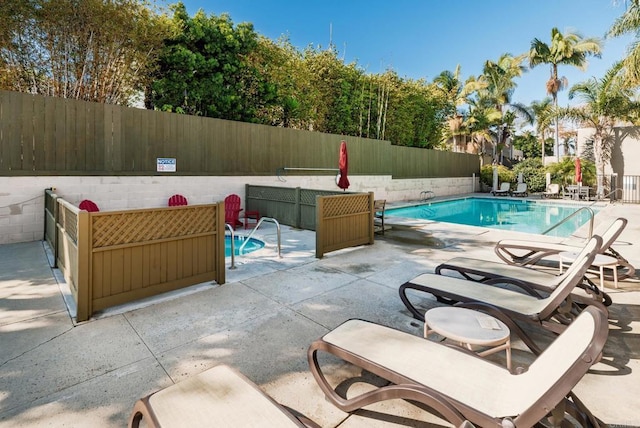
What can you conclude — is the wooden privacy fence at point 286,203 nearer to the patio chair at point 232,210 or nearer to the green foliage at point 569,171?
the patio chair at point 232,210

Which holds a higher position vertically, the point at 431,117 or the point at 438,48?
the point at 438,48

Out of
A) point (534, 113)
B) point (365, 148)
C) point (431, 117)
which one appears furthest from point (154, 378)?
point (534, 113)

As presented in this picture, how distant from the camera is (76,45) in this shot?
766 centimetres

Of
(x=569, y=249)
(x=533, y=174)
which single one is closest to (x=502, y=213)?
(x=533, y=174)

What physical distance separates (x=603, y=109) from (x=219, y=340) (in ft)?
62.6

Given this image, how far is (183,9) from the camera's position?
31.7ft

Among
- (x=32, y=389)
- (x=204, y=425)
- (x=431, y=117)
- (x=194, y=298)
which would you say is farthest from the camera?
(x=431, y=117)

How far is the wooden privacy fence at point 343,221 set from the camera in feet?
18.0

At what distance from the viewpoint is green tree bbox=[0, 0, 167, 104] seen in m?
7.00

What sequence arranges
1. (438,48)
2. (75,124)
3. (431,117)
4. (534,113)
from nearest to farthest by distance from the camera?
(75,124), (431,117), (438,48), (534,113)

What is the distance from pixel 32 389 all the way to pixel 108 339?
0.67 m

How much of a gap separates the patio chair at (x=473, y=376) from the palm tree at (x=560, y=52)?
23.5 m

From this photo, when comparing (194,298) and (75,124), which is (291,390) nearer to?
(194,298)

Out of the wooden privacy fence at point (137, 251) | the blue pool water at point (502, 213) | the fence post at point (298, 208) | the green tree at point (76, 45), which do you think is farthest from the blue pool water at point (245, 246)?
the blue pool water at point (502, 213)
